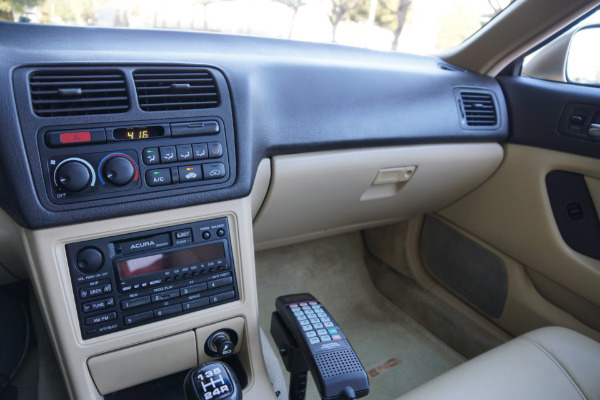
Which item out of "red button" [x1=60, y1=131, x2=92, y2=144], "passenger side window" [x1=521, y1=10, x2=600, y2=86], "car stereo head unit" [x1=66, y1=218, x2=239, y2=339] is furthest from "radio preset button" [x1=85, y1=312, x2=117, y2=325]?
"passenger side window" [x1=521, y1=10, x2=600, y2=86]

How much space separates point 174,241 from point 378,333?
1.30 m

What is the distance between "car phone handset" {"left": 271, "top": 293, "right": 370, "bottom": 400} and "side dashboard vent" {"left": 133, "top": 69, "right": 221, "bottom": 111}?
1.71 feet

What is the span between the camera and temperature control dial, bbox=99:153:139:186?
0.80 m

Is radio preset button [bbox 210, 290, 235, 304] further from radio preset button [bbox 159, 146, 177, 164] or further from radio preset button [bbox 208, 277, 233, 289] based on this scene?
radio preset button [bbox 159, 146, 177, 164]

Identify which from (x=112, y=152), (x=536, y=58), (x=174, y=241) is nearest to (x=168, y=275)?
(x=174, y=241)

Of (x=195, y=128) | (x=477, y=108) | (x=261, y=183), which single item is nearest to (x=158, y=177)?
(x=195, y=128)

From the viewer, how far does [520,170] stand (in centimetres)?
155

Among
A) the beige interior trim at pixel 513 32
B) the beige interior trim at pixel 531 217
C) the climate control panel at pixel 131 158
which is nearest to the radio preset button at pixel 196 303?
the climate control panel at pixel 131 158

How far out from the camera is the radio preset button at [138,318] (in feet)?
2.94

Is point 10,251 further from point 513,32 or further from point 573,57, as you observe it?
point 573,57

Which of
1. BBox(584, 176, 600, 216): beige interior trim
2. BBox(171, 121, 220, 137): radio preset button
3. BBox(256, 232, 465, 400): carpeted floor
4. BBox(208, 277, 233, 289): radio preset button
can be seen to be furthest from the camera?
BBox(256, 232, 465, 400): carpeted floor

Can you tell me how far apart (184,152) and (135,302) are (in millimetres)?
333

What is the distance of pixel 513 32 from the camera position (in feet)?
4.88

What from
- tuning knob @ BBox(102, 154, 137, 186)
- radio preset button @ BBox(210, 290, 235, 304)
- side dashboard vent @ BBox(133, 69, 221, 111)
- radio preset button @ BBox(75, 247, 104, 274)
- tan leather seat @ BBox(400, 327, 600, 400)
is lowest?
tan leather seat @ BBox(400, 327, 600, 400)
